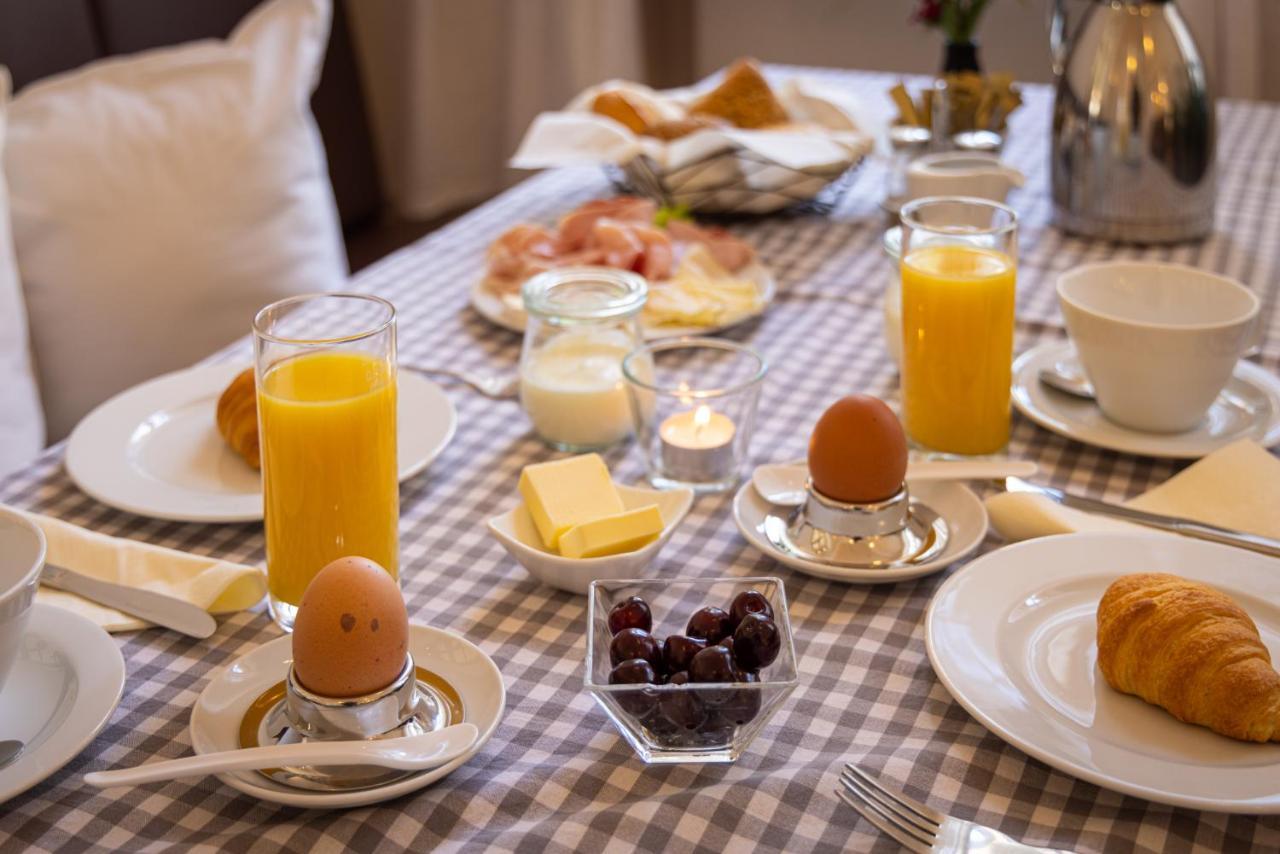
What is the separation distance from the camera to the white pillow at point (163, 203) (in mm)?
1759

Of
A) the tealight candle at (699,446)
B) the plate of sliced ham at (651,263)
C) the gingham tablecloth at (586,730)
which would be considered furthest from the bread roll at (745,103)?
the tealight candle at (699,446)

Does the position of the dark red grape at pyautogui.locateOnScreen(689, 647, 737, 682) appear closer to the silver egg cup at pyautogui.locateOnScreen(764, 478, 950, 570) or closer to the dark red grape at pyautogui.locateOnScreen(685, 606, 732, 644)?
the dark red grape at pyautogui.locateOnScreen(685, 606, 732, 644)

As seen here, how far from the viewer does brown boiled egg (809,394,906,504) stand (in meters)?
0.86

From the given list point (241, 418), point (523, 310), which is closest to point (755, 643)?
point (241, 418)

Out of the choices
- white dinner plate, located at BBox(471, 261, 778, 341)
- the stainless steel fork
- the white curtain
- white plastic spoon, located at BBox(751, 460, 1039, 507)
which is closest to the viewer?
the stainless steel fork

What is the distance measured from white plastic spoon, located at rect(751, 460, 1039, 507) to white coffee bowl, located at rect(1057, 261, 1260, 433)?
129mm

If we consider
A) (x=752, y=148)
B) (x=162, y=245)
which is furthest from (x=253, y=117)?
(x=752, y=148)

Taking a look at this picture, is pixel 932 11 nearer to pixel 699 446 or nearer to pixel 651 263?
pixel 651 263

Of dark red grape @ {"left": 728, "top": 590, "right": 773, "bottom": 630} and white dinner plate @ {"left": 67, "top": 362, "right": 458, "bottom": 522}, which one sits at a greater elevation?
dark red grape @ {"left": 728, "top": 590, "right": 773, "bottom": 630}

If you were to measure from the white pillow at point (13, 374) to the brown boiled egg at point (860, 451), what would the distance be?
3.68 feet

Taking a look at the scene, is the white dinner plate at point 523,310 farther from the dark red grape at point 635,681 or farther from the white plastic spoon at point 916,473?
the dark red grape at point 635,681

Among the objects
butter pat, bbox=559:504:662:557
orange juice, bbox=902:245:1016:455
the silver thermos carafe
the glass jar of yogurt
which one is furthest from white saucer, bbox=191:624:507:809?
the silver thermos carafe

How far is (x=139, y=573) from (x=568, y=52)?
9.69ft

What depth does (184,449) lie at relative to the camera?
3.49 feet
